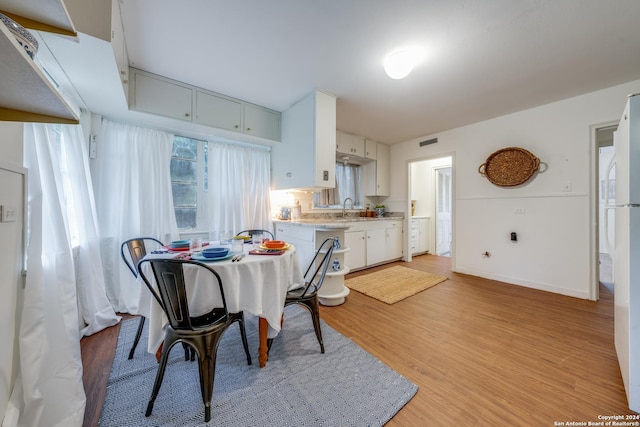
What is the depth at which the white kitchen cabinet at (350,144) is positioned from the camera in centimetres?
408

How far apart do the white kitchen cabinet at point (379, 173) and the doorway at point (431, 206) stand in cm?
65

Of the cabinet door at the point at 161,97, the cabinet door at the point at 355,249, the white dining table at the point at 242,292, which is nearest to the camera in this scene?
the white dining table at the point at 242,292

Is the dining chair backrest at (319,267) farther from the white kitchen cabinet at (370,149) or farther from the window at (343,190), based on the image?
the white kitchen cabinet at (370,149)

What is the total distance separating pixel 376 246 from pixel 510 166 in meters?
2.33

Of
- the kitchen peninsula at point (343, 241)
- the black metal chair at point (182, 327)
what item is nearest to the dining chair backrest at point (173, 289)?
the black metal chair at point (182, 327)

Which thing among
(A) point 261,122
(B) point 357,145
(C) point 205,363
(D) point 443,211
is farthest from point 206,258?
(D) point 443,211

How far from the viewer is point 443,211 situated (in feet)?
19.2

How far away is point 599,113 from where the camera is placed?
267cm

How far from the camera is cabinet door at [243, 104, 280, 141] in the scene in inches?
119

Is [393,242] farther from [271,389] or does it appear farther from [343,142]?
[271,389]

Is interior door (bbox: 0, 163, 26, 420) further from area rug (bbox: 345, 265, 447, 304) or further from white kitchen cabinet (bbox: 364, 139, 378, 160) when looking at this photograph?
white kitchen cabinet (bbox: 364, 139, 378, 160)

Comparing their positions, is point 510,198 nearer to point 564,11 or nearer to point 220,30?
point 564,11

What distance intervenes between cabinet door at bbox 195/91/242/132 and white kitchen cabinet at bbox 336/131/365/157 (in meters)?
1.78

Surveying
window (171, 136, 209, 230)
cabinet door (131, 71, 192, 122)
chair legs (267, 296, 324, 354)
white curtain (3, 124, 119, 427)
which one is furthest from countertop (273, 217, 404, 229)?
white curtain (3, 124, 119, 427)
